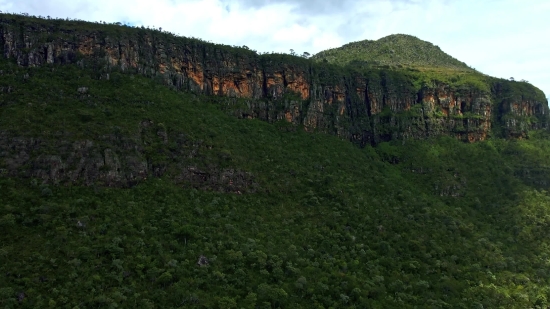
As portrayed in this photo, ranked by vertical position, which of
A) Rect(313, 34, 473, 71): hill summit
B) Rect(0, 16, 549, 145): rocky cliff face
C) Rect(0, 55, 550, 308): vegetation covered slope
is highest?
Rect(313, 34, 473, 71): hill summit

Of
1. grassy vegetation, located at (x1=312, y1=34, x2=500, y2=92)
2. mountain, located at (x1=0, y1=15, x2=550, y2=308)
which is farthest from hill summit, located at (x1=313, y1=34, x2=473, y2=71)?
mountain, located at (x1=0, y1=15, x2=550, y2=308)

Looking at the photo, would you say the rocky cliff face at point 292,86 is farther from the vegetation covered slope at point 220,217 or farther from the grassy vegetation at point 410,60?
the vegetation covered slope at point 220,217

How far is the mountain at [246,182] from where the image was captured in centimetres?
5659

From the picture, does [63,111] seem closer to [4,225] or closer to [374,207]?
[4,225]

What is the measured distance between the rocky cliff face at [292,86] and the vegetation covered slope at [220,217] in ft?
15.2

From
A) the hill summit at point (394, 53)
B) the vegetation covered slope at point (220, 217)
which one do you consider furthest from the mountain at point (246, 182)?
the hill summit at point (394, 53)

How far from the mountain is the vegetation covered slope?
0.27m

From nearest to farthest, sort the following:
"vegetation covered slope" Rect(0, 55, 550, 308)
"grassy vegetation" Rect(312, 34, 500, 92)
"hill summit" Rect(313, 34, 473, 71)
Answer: "vegetation covered slope" Rect(0, 55, 550, 308) < "grassy vegetation" Rect(312, 34, 500, 92) < "hill summit" Rect(313, 34, 473, 71)

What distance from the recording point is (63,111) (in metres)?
72.1

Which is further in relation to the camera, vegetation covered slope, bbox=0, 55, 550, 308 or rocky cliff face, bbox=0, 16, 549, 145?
rocky cliff face, bbox=0, 16, 549, 145

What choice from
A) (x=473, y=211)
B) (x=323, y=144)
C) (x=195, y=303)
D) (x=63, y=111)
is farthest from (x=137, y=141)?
(x=473, y=211)

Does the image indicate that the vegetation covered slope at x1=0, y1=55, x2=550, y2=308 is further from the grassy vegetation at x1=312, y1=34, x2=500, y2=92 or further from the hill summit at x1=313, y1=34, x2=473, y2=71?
the hill summit at x1=313, y1=34, x2=473, y2=71

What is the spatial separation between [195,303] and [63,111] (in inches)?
1524

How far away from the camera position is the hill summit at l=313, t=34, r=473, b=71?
152250mm
